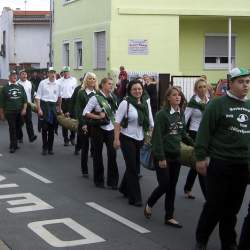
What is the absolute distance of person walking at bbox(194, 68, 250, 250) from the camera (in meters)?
6.20

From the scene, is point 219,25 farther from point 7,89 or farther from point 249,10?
point 7,89

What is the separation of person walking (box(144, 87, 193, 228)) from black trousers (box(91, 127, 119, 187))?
245 cm

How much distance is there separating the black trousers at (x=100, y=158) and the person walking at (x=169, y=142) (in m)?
2.45

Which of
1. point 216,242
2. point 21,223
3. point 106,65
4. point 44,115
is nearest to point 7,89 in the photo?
point 44,115

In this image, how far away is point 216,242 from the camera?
7.25 metres

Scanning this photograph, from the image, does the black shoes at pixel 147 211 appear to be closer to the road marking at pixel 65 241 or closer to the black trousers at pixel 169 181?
the black trousers at pixel 169 181

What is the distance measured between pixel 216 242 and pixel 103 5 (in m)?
21.3

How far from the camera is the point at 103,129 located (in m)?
10.6

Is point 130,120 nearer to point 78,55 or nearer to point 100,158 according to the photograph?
point 100,158

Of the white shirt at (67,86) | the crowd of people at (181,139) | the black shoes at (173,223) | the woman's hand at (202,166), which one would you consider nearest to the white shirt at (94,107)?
the crowd of people at (181,139)

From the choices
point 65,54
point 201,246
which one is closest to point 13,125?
point 201,246

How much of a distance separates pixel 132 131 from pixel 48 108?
20.4ft

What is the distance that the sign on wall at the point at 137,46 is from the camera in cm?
2692

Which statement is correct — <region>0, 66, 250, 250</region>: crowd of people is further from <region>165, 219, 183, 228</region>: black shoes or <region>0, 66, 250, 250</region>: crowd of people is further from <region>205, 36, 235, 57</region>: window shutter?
<region>205, 36, 235, 57</region>: window shutter
